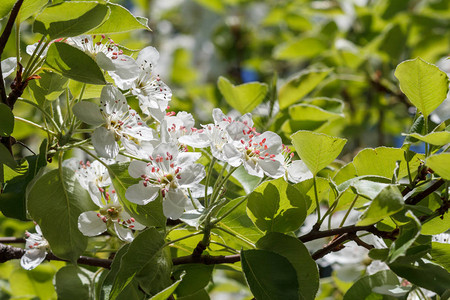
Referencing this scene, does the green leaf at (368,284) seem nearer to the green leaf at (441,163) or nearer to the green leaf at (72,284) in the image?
the green leaf at (441,163)

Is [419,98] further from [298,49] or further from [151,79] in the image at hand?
[298,49]

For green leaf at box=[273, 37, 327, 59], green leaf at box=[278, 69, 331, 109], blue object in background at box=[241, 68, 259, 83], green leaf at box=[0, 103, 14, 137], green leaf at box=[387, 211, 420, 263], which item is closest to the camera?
green leaf at box=[387, 211, 420, 263]

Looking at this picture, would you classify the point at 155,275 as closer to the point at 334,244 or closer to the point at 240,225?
the point at 240,225

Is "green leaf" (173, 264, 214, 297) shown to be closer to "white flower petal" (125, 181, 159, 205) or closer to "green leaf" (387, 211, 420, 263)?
"white flower petal" (125, 181, 159, 205)

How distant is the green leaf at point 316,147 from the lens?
985 millimetres

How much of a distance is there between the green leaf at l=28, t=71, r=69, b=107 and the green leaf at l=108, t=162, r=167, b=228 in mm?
184

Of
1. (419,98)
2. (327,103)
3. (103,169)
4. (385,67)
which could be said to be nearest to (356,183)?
(419,98)

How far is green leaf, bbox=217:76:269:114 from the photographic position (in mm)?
1410

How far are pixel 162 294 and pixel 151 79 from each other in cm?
43

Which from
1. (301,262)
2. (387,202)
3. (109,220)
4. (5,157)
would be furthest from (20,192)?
(387,202)

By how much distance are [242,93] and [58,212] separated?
23.5 inches

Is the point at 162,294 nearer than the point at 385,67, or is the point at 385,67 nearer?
the point at 162,294

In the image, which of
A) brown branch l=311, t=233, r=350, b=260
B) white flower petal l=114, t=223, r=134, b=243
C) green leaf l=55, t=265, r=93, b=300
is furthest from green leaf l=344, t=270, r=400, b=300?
green leaf l=55, t=265, r=93, b=300

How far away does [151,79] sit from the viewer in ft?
3.59
